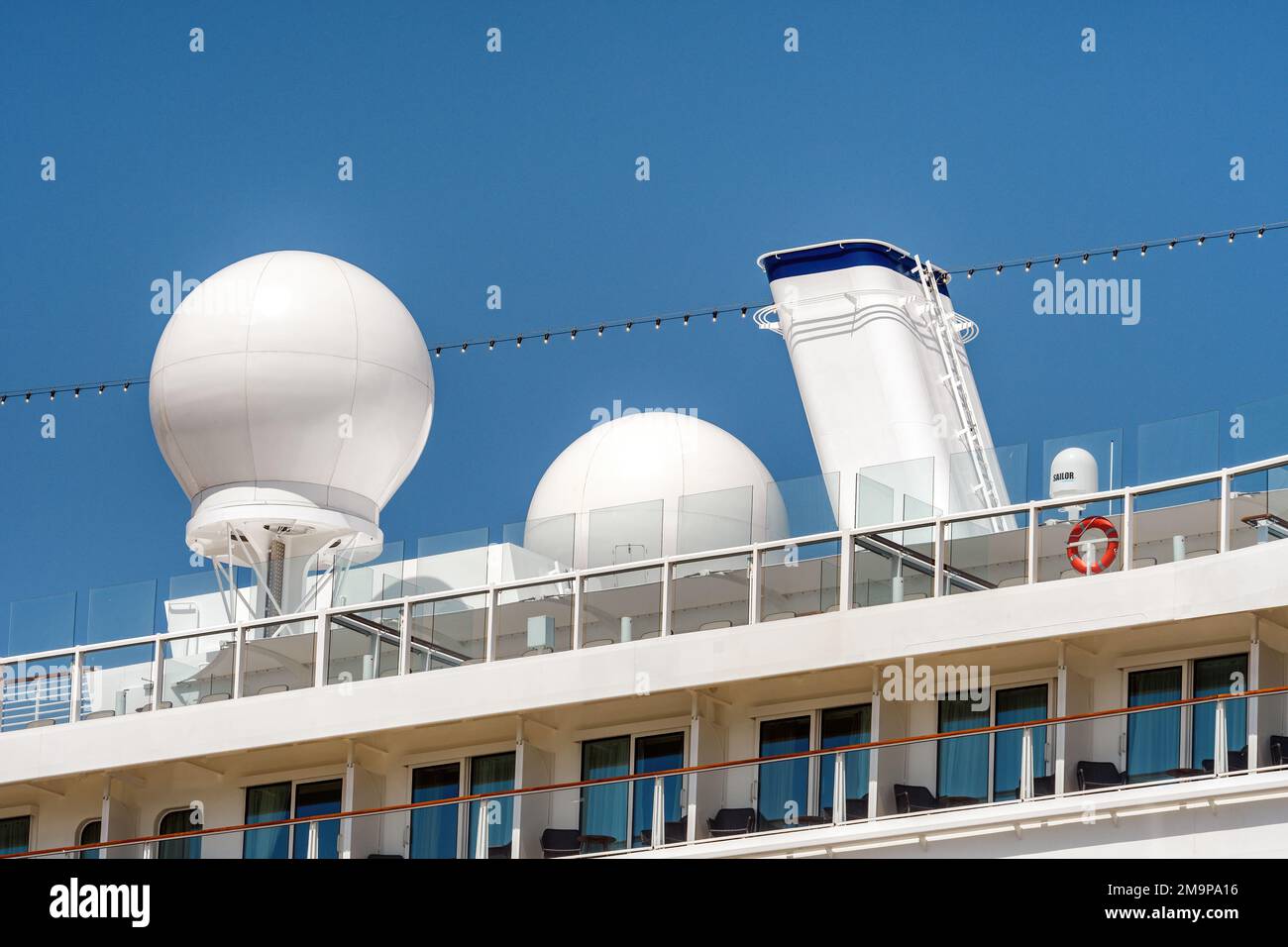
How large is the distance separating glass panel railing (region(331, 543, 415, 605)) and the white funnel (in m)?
5.87

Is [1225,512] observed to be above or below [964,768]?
above

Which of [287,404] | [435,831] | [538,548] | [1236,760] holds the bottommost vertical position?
[435,831]

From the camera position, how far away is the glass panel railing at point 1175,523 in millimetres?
19672

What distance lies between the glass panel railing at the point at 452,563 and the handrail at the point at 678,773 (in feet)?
6.33

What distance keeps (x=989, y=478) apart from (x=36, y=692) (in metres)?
8.88

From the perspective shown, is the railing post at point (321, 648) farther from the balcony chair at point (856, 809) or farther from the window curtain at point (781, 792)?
the balcony chair at point (856, 809)

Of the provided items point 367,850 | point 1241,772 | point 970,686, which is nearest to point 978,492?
point 970,686

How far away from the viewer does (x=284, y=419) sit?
2578 centimetres

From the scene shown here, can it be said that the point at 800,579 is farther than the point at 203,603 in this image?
No

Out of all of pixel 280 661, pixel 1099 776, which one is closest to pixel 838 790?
pixel 1099 776

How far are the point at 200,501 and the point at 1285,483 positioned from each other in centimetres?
1166

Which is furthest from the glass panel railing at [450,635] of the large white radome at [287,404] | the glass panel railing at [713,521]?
the large white radome at [287,404]

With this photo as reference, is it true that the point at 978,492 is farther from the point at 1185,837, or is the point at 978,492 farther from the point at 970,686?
the point at 1185,837

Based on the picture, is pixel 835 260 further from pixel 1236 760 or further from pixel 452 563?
pixel 1236 760
